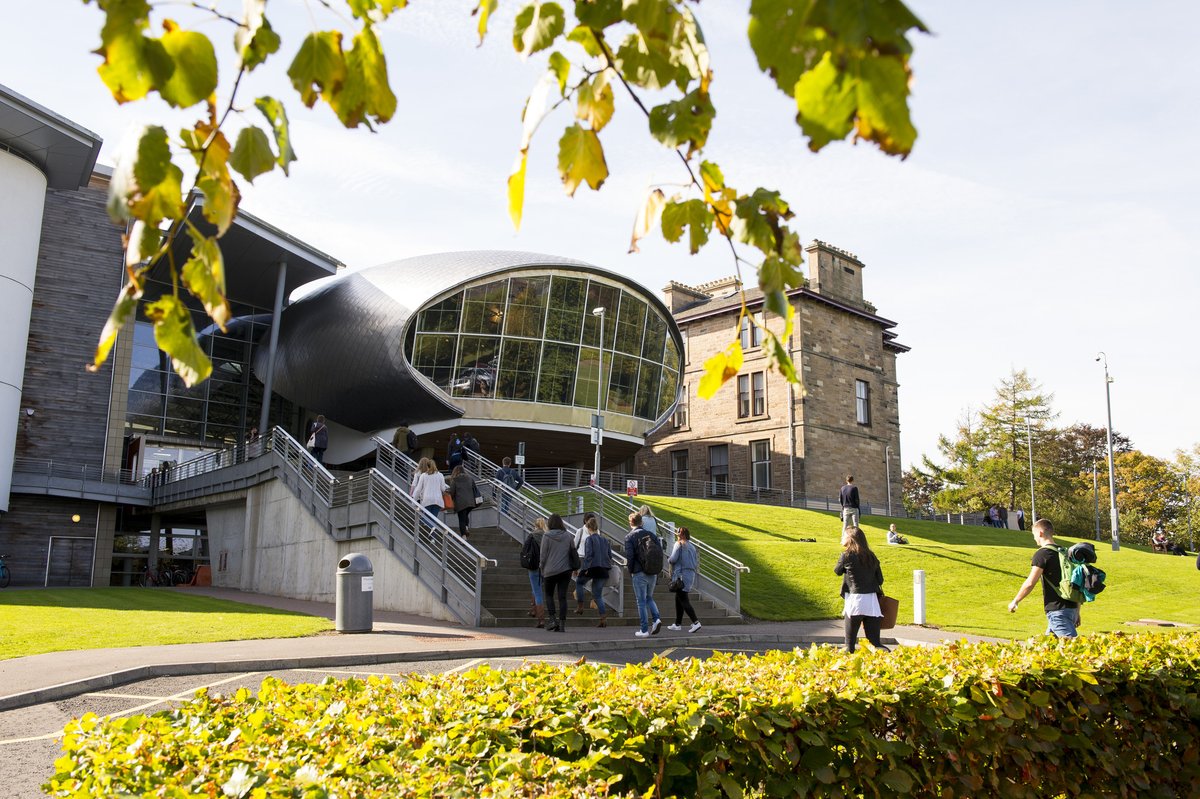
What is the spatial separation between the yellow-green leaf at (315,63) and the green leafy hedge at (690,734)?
5.79 feet

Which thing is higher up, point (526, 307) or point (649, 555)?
point (526, 307)

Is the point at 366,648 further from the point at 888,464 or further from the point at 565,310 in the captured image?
the point at 888,464

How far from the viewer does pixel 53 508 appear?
32500 mm

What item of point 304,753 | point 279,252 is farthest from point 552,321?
point 304,753

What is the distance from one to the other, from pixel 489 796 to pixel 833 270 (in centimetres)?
5041

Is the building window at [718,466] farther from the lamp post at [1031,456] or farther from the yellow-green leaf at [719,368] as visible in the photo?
the yellow-green leaf at [719,368]

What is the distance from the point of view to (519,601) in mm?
17234

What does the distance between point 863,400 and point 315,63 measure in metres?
51.2

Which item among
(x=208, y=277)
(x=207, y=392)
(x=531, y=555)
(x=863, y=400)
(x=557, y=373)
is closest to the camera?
(x=208, y=277)

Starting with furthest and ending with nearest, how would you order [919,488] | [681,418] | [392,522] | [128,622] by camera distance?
[919,488]
[681,418]
[392,522]
[128,622]

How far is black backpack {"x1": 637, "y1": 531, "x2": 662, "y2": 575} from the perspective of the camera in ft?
47.7

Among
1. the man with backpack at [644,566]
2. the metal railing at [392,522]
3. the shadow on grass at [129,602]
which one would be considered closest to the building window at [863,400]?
the metal railing at [392,522]

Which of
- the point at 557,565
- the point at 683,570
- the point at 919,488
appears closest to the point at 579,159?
the point at 557,565

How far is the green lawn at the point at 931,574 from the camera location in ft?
62.4
